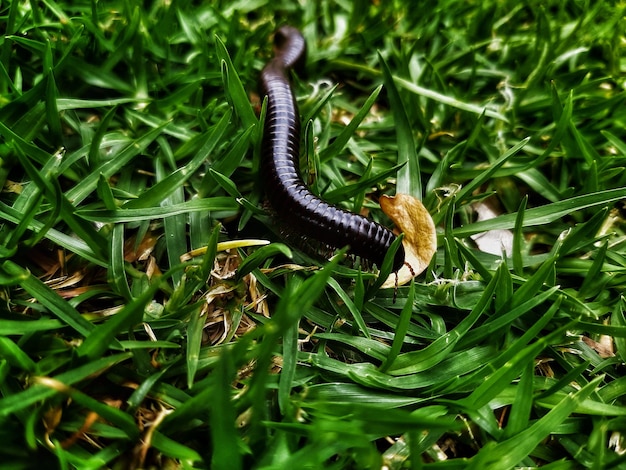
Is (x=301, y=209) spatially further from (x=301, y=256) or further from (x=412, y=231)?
(x=412, y=231)

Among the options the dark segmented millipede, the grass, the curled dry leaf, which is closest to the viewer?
the grass

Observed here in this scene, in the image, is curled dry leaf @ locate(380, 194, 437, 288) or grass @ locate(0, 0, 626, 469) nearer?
grass @ locate(0, 0, 626, 469)

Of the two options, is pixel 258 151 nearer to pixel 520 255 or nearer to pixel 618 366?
pixel 520 255

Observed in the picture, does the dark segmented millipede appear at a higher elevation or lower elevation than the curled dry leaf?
higher

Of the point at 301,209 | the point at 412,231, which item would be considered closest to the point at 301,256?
the point at 301,209

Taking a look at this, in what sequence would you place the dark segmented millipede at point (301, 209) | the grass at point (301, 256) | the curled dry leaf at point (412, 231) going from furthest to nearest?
the curled dry leaf at point (412, 231), the dark segmented millipede at point (301, 209), the grass at point (301, 256)

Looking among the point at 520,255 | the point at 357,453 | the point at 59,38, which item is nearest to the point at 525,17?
the point at 520,255
